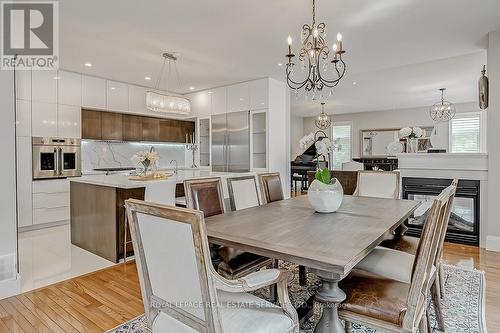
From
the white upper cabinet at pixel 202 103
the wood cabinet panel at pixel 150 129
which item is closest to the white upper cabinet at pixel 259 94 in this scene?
the white upper cabinet at pixel 202 103

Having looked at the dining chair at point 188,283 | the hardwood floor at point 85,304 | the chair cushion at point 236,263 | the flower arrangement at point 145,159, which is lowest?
the hardwood floor at point 85,304

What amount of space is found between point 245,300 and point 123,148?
18.1 ft

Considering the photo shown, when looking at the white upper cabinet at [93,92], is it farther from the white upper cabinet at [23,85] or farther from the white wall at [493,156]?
the white wall at [493,156]

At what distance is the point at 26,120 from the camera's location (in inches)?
179

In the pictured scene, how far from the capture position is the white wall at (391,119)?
8.70 metres

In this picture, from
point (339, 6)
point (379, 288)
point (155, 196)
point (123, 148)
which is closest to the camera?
point (379, 288)

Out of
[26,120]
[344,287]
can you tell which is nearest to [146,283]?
[344,287]

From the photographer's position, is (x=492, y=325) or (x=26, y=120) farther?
(x=26, y=120)

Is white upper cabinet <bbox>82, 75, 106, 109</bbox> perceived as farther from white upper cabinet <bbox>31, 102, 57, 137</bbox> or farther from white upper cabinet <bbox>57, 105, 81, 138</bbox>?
white upper cabinet <bbox>31, 102, 57, 137</bbox>

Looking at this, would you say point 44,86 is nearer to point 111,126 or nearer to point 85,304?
point 111,126

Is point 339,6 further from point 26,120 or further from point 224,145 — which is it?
point 26,120

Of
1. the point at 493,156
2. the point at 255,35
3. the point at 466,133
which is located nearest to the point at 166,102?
the point at 255,35

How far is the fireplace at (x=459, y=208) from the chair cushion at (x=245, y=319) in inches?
127

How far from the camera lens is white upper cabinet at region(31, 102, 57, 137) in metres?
4.63
